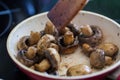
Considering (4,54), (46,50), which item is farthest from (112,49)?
(4,54)

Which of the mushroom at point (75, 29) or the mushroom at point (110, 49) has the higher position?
the mushroom at point (75, 29)

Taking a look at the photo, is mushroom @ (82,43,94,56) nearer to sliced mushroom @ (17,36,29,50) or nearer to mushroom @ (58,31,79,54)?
mushroom @ (58,31,79,54)

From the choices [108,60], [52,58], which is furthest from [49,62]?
[108,60]

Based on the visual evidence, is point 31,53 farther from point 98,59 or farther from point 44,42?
point 98,59

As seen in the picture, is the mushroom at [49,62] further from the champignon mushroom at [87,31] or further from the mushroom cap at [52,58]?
the champignon mushroom at [87,31]

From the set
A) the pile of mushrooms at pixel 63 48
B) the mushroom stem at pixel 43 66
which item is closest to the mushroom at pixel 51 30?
the pile of mushrooms at pixel 63 48

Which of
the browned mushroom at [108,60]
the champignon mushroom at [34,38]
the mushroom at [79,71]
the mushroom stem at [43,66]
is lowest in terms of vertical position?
the browned mushroom at [108,60]

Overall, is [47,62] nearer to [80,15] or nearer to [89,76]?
[89,76]
